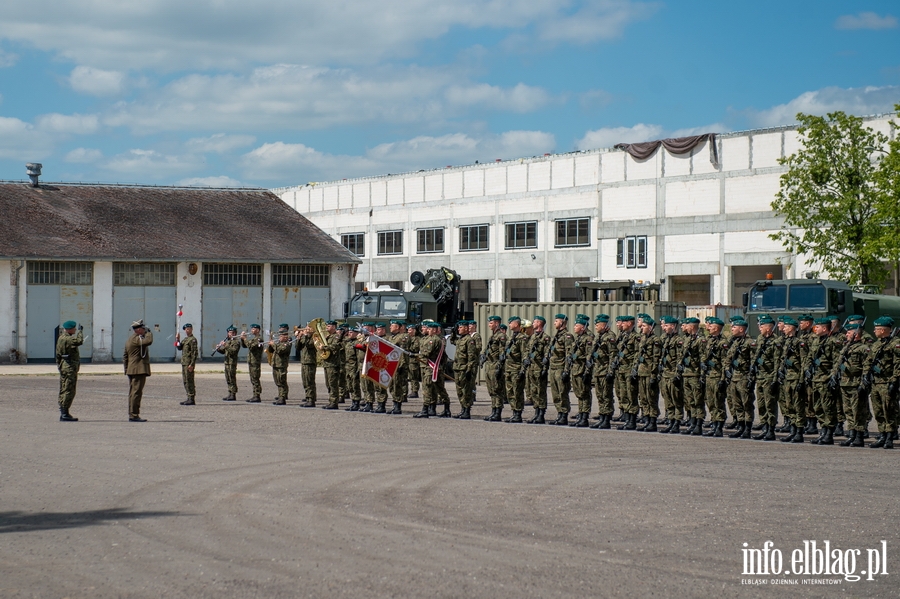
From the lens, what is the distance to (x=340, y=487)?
424 inches

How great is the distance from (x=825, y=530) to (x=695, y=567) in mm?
1792

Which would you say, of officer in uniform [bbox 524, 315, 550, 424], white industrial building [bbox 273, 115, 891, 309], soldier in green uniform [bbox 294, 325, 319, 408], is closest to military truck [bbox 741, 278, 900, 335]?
officer in uniform [bbox 524, 315, 550, 424]

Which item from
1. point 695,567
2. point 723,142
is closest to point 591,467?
point 695,567

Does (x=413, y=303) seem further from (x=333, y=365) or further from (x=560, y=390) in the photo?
(x=560, y=390)

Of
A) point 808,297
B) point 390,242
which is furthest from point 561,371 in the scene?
point 390,242

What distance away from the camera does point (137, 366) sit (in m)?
18.1

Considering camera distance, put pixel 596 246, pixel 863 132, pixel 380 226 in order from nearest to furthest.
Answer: pixel 863 132
pixel 596 246
pixel 380 226

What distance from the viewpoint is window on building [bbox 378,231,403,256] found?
55.3m

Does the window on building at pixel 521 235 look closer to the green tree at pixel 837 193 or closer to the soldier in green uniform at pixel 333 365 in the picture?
the green tree at pixel 837 193

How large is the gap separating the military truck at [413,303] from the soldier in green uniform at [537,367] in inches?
476

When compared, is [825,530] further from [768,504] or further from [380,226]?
[380,226]

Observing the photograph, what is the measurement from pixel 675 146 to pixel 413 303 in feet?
56.1

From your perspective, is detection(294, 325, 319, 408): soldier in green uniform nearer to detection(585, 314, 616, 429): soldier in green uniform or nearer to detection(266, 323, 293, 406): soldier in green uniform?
detection(266, 323, 293, 406): soldier in green uniform

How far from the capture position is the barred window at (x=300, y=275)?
1633 inches
